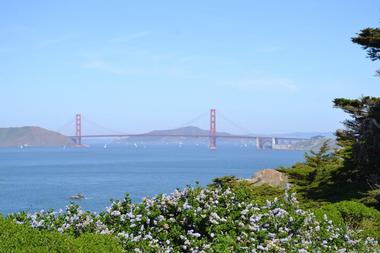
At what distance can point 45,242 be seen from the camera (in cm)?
502

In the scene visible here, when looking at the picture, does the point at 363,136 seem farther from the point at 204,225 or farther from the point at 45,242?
the point at 45,242

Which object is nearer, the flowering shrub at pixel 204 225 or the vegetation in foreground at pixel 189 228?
the vegetation in foreground at pixel 189 228

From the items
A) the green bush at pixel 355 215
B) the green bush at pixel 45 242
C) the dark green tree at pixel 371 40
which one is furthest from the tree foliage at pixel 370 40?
the green bush at pixel 45 242

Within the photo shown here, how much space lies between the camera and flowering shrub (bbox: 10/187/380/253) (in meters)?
6.39

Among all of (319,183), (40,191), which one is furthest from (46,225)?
(40,191)

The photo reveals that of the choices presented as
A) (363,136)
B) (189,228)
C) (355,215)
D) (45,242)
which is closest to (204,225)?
(189,228)

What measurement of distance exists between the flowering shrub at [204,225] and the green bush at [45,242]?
716 mm

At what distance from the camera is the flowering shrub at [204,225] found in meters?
6.39

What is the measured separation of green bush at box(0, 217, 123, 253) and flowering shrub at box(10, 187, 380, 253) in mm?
716

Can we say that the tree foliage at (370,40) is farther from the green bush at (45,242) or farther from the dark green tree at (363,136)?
the green bush at (45,242)

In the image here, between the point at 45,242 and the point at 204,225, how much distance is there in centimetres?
240

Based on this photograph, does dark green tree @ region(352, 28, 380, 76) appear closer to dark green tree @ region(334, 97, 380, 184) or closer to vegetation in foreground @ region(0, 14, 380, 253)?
dark green tree @ region(334, 97, 380, 184)

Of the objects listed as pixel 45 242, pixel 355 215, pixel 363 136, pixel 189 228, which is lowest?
pixel 355 215

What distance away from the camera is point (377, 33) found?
15047 millimetres
